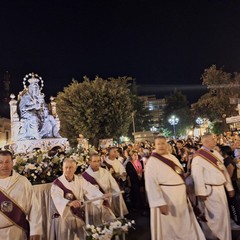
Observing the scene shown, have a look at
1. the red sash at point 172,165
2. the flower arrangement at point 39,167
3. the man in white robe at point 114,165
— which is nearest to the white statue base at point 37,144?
the man in white robe at point 114,165

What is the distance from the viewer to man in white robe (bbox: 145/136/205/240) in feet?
17.5

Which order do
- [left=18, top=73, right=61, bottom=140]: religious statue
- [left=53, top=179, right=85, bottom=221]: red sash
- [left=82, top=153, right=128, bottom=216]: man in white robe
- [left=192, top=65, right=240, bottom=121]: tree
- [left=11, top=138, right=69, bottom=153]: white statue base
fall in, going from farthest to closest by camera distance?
[left=192, top=65, right=240, bottom=121]: tree
[left=18, top=73, right=61, bottom=140]: religious statue
[left=11, top=138, right=69, bottom=153]: white statue base
[left=82, top=153, right=128, bottom=216]: man in white robe
[left=53, top=179, right=85, bottom=221]: red sash

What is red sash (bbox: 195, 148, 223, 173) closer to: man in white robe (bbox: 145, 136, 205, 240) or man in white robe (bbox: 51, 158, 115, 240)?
man in white robe (bbox: 145, 136, 205, 240)

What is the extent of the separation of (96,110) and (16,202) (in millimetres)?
27631

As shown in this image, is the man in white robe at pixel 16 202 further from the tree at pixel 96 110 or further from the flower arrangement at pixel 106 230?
the tree at pixel 96 110

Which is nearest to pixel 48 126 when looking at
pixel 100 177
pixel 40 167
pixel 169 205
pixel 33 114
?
pixel 33 114

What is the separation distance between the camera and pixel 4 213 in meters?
3.91

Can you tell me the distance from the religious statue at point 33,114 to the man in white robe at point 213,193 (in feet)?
54.8

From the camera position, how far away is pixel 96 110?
103 feet

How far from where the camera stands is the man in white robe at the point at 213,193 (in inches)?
231

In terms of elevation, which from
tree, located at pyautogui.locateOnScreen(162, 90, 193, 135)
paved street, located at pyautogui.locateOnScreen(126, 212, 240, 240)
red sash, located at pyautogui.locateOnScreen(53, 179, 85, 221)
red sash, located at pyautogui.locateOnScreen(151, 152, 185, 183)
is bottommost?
paved street, located at pyautogui.locateOnScreen(126, 212, 240, 240)

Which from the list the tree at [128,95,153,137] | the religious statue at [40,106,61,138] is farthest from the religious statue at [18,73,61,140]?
the tree at [128,95,153,137]

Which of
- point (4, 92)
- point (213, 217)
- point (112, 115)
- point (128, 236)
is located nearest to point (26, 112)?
point (112, 115)

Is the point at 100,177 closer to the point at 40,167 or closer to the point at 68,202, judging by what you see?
A: the point at 68,202
